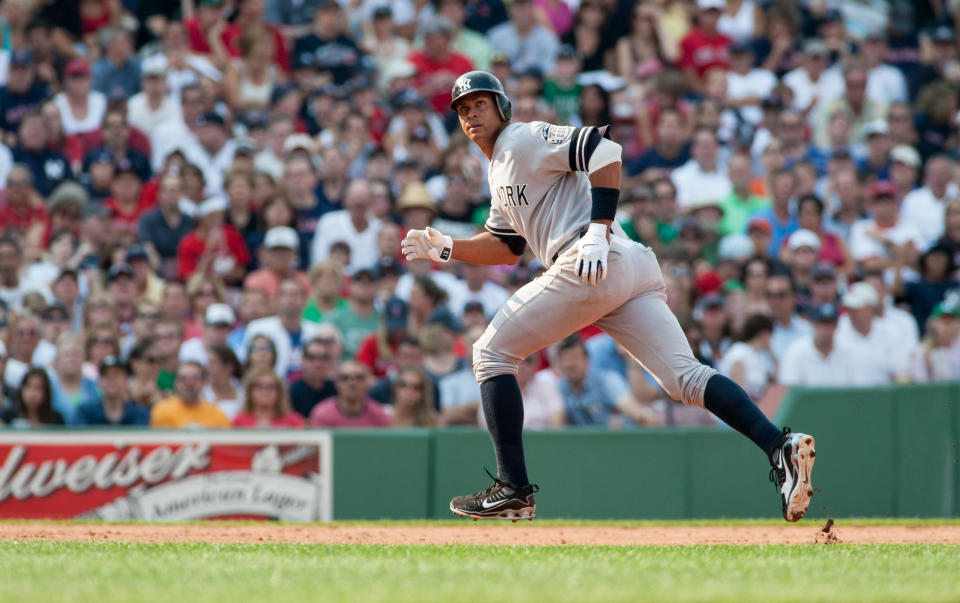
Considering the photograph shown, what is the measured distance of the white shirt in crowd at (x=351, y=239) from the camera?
11133mm

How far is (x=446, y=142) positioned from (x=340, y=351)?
12.2 ft

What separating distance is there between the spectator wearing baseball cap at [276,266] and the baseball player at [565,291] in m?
4.94

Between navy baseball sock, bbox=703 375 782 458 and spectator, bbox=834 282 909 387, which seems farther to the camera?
spectator, bbox=834 282 909 387

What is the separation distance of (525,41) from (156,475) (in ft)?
24.9

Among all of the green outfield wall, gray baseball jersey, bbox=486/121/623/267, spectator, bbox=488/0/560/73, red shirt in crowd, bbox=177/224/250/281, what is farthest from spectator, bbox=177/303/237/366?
spectator, bbox=488/0/560/73

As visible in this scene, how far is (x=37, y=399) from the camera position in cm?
885

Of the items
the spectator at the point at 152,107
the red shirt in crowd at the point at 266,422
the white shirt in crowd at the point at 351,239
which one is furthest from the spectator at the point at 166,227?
the red shirt in crowd at the point at 266,422

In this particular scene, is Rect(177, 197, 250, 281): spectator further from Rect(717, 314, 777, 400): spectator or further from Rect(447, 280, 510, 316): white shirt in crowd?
Rect(717, 314, 777, 400): spectator

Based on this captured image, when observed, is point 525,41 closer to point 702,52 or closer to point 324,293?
point 702,52

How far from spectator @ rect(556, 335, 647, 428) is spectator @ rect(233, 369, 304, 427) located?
6.42 ft

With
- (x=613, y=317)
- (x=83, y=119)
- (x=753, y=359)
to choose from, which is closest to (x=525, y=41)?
(x=83, y=119)

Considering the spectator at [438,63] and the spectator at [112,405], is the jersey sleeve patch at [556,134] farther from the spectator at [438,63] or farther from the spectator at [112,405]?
the spectator at [438,63]

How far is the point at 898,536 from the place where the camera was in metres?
6.50

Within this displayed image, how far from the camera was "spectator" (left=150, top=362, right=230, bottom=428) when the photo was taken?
880 cm
